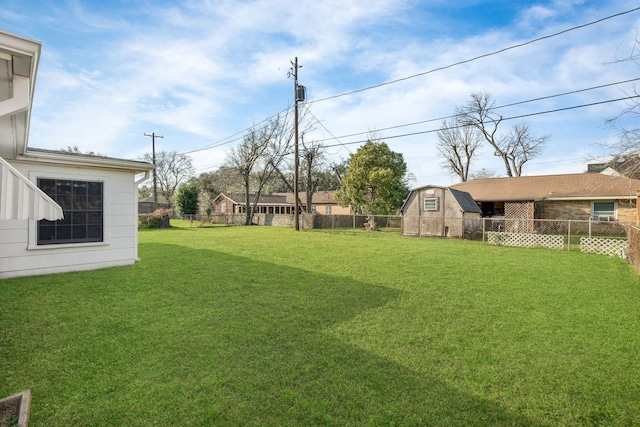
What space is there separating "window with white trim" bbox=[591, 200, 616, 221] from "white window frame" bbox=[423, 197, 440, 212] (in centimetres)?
931

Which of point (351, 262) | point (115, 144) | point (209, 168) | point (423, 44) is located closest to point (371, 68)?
point (423, 44)

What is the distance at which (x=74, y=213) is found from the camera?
705 centimetres

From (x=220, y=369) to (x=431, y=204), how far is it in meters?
18.0

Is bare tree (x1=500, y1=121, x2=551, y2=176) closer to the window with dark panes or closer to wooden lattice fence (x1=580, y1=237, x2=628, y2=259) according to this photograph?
wooden lattice fence (x1=580, y1=237, x2=628, y2=259)

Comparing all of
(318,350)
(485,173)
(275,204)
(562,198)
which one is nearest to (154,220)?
(275,204)

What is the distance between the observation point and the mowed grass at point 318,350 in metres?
2.48

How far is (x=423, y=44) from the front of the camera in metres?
12.3

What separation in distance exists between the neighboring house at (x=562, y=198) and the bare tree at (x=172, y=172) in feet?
140

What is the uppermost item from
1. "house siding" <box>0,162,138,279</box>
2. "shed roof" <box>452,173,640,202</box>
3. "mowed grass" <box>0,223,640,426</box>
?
"shed roof" <box>452,173,640,202</box>

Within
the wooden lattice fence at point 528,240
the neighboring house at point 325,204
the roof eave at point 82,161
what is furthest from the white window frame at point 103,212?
the neighboring house at point 325,204

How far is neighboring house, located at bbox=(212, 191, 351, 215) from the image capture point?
1564 inches

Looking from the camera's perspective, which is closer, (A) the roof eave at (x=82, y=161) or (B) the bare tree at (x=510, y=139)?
(A) the roof eave at (x=82, y=161)

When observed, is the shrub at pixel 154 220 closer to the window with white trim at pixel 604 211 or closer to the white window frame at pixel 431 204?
A: the white window frame at pixel 431 204

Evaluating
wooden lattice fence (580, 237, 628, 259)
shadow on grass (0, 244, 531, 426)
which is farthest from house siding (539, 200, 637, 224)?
shadow on grass (0, 244, 531, 426)
